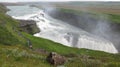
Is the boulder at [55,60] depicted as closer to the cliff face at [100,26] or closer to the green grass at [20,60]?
the green grass at [20,60]

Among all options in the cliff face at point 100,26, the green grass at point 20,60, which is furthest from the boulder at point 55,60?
the cliff face at point 100,26

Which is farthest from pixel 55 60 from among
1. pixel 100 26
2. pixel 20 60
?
pixel 100 26

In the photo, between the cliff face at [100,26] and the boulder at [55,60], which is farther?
the cliff face at [100,26]

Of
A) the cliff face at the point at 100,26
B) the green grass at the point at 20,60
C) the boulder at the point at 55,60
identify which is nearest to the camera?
the green grass at the point at 20,60

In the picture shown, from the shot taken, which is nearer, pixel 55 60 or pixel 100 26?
pixel 55 60

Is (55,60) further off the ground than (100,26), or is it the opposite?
(55,60)

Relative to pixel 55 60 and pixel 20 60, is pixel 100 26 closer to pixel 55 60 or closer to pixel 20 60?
pixel 55 60

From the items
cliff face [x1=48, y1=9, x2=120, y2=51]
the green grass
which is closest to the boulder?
the green grass

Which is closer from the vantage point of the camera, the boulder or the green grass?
the green grass

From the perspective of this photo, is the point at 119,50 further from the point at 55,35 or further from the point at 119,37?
the point at 55,35

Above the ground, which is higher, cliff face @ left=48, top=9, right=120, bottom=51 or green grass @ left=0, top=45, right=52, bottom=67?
green grass @ left=0, top=45, right=52, bottom=67

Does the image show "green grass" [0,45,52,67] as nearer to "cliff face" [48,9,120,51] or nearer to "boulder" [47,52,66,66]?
"boulder" [47,52,66,66]

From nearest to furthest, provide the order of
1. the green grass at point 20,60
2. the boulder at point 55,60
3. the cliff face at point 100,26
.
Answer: the green grass at point 20,60 < the boulder at point 55,60 < the cliff face at point 100,26

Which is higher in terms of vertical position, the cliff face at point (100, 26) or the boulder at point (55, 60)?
the boulder at point (55, 60)
